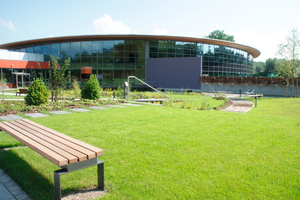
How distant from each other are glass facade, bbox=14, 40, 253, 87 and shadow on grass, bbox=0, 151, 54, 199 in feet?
95.3

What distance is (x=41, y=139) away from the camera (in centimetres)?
374

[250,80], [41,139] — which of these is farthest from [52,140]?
[250,80]

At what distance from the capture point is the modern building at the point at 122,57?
32.4m

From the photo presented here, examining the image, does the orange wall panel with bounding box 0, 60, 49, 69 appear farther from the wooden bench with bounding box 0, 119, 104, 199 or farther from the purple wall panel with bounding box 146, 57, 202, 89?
the wooden bench with bounding box 0, 119, 104, 199

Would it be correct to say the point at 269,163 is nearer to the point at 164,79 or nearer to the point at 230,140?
the point at 230,140

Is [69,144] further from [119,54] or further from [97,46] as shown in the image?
[97,46]

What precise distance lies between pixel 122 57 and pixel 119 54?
0.65 m

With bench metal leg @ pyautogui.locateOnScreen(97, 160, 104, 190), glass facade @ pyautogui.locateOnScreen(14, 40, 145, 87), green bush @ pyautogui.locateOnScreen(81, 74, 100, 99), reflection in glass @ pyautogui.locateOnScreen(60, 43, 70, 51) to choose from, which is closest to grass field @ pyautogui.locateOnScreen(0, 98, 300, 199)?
bench metal leg @ pyautogui.locateOnScreen(97, 160, 104, 190)

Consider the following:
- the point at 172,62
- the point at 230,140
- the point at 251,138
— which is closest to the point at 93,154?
the point at 230,140

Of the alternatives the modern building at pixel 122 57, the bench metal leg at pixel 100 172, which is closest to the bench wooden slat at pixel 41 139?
the bench metal leg at pixel 100 172

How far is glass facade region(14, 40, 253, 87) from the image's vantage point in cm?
3325

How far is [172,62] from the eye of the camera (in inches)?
1268

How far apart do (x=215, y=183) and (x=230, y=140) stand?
2.20m

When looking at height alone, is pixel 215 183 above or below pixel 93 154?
below
